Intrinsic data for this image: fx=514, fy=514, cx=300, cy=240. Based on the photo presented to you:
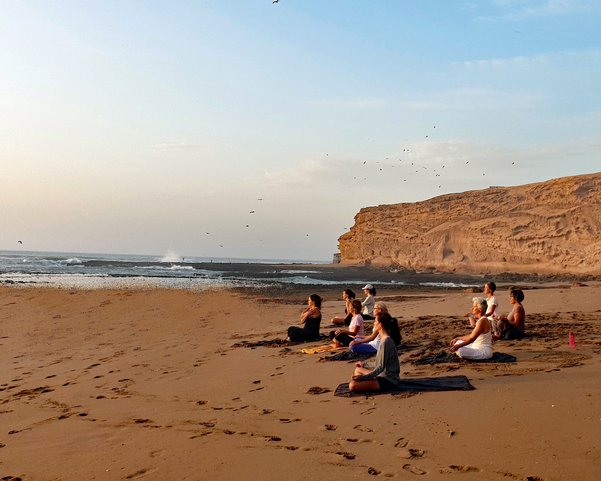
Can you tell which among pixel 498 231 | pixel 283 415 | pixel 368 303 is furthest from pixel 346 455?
pixel 498 231

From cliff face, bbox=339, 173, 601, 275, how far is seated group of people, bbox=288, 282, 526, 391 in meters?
28.4

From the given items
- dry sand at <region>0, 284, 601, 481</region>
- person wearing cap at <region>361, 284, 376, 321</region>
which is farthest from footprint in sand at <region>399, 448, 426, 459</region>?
person wearing cap at <region>361, 284, 376, 321</region>

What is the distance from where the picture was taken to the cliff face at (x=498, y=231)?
36.6m

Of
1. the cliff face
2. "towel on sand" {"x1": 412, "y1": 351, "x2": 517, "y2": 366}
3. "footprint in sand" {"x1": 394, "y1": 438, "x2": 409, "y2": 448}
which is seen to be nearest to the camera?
"footprint in sand" {"x1": 394, "y1": 438, "x2": 409, "y2": 448}

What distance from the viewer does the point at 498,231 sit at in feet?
138

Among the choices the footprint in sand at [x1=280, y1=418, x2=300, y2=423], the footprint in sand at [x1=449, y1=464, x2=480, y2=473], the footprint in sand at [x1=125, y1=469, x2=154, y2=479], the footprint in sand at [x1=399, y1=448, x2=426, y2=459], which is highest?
the footprint in sand at [x1=449, y1=464, x2=480, y2=473]

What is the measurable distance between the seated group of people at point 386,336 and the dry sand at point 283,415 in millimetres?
323

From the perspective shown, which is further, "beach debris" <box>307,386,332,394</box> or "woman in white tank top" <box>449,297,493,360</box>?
"woman in white tank top" <box>449,297,493,360</box>

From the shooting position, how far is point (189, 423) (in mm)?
5734

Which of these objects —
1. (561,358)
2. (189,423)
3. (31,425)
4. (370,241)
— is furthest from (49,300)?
(370,241)

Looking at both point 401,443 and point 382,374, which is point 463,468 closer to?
point 401,443

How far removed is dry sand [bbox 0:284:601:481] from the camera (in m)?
4.26

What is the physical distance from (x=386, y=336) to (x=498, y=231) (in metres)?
38.6

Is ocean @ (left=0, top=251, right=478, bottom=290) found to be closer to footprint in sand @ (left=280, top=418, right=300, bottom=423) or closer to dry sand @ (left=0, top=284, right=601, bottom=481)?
dry sand @ (left=0, top=284, right=601, bottom=481)
